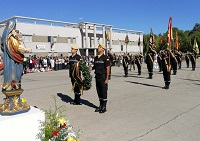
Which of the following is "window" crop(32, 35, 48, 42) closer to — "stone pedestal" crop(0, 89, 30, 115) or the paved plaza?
the paved plaza

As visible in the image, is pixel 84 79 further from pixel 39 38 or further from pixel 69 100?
pixel 39 38

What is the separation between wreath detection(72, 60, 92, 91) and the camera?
686 cm

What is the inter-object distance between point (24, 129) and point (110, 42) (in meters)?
40.9

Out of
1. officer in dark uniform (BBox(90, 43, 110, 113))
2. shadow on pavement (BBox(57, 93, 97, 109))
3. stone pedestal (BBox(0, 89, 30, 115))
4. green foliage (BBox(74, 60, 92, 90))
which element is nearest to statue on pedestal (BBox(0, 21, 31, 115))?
stone pedestal (BBox(0, 89, 30, 115))

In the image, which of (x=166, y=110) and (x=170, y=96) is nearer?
(x=166, y=110)

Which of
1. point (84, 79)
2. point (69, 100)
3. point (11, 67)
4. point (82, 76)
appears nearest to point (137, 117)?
point (84, 79)

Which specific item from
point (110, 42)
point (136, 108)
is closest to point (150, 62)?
point (136, 108)

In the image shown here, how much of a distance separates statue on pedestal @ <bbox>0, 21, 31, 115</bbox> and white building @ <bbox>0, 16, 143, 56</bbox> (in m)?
24.6

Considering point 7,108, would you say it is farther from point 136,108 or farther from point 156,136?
point 136,108

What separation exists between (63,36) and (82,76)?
3015cm

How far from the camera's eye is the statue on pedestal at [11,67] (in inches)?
137

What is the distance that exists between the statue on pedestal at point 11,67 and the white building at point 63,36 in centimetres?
2464

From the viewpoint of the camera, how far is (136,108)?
6824mm

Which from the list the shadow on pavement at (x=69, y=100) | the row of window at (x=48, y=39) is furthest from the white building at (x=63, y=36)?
the shadow on pavement at (x=69, y=100)
